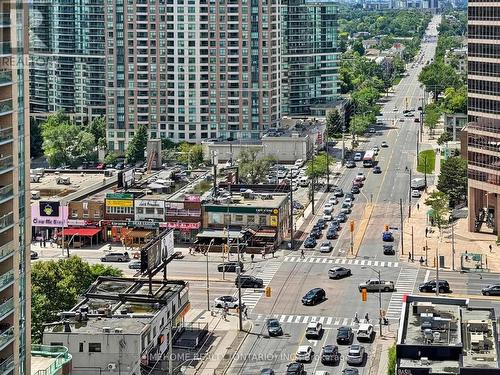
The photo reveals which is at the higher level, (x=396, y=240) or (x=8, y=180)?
(x=8, y=180)

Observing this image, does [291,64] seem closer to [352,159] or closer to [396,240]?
[352,159]

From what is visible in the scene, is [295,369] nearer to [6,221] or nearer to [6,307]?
[6,307]

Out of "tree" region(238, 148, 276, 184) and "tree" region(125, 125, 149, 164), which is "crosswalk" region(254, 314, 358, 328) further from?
"tree" region(125, 125, 149, 164)

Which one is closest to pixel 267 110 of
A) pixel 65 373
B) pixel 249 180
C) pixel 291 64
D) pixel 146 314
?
pixel 291 64

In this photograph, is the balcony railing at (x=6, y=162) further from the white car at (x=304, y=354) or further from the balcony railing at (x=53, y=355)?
the white car at (x=304, y=354)

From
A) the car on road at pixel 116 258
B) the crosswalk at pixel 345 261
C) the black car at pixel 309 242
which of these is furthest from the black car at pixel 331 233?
the car on road at pixel 116 258

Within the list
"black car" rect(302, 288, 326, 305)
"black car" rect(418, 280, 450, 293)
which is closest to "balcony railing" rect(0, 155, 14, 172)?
"black car" rect(302, 288, 326, 305)
